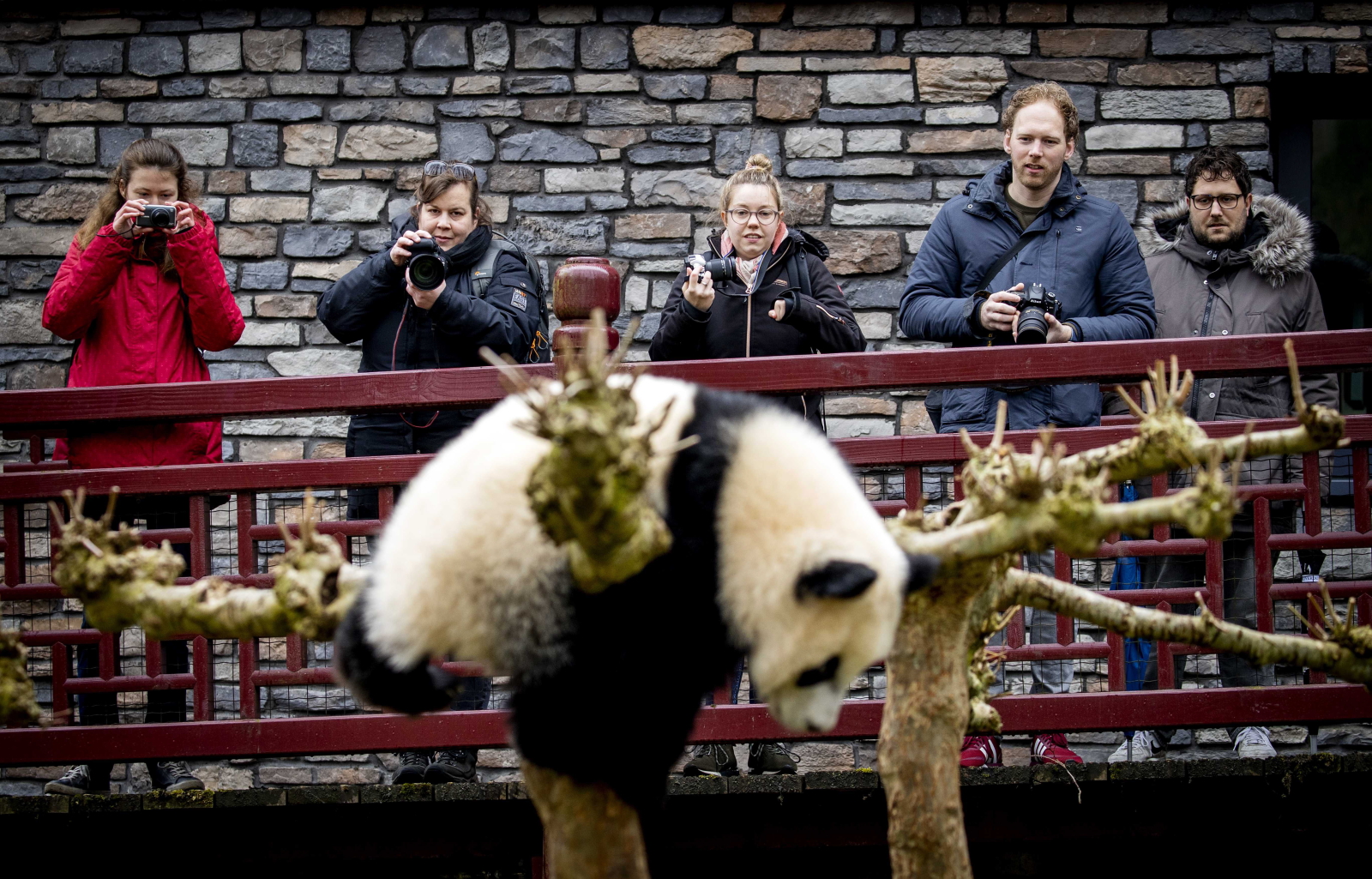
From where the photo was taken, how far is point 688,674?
217cm

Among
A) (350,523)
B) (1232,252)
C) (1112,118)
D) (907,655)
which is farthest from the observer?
(1112,118)

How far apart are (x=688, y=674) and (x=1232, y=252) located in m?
3.83

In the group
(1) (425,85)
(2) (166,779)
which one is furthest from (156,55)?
(2) (166,779)

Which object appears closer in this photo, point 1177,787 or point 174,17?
point 1177,787

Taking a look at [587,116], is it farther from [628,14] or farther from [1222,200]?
[1222,200]

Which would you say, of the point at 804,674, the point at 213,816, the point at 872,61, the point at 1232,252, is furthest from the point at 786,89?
the point at 804,674

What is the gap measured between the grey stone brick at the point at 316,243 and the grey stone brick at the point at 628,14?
1.84 meters

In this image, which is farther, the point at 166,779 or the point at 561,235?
the point at 561,235

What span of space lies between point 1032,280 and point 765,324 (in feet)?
3.37

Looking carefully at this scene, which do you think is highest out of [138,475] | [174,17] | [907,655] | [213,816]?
[174,17]

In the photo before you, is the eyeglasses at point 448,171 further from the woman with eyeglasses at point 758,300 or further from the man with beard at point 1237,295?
the man with beard at point 1237,295

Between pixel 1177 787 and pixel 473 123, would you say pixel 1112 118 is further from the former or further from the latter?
pixel 1177 787

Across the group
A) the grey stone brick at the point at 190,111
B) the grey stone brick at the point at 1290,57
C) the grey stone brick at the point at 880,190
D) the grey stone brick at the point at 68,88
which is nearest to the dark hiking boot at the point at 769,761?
the grey stone brick at the point at 880,190

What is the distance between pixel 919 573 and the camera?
2.22 m
